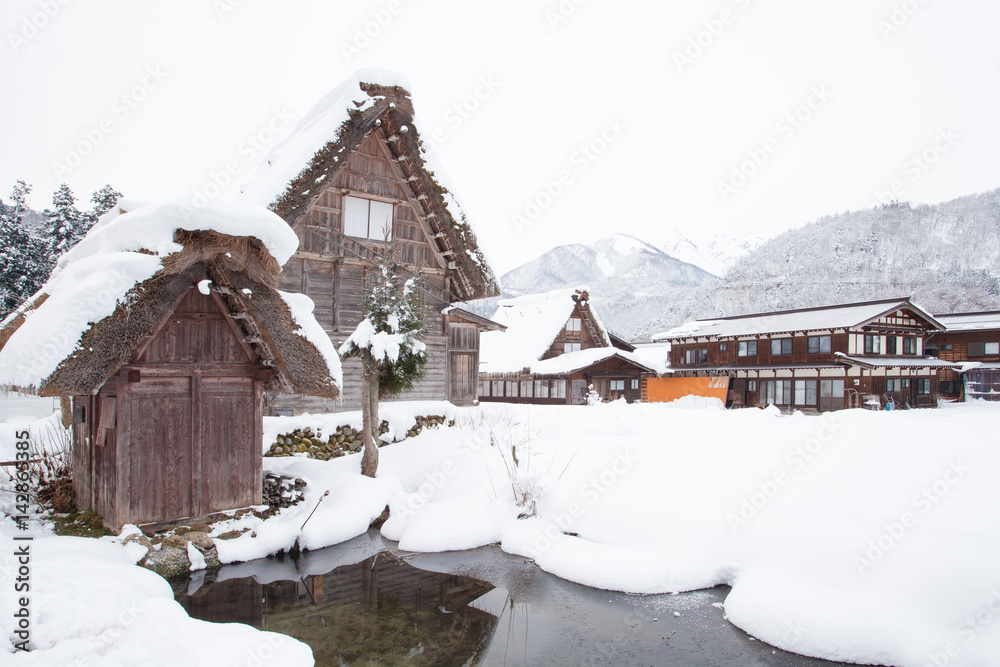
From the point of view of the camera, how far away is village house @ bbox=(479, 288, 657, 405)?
29547 mm

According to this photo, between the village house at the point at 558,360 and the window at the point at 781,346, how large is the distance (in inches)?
255

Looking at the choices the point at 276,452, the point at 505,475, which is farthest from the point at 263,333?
the point at 505,475

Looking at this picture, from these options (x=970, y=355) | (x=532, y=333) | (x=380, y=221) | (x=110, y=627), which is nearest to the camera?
(x=110, y=627)

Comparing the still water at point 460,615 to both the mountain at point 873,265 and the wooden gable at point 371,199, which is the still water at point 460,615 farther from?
the mountain at point 873,265

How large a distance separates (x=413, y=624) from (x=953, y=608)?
554cm

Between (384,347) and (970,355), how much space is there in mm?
38178

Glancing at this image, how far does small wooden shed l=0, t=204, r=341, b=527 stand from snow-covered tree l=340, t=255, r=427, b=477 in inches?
69.7

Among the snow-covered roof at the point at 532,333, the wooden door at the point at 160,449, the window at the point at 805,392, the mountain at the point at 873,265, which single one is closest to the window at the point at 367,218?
the wooden door at the point at 160,449

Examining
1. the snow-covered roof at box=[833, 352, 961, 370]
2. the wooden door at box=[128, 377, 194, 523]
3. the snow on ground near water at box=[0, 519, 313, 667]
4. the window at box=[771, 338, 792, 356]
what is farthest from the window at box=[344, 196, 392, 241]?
the window at box=[771, 338, 792, 356]

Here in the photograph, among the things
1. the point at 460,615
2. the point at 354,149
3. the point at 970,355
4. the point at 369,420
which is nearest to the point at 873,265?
the point at 970,355

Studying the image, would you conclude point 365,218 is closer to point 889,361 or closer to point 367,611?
point 367,611

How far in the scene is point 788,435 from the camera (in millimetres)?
11133

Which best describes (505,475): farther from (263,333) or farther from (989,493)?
(989,493)

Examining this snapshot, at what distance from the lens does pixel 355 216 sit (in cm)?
1382
